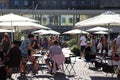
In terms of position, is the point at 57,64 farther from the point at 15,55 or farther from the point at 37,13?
the point at 37,13

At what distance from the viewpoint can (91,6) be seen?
109 metres

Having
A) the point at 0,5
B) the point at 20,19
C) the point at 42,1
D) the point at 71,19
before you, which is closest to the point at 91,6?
the point at 42,1

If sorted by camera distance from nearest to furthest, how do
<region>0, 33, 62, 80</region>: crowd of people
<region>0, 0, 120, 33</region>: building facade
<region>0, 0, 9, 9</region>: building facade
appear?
1. <region>0, 33, 62, 80</region>: crowd of people
2. <region>0, 0, 120, 33</region>: building facade
3. <region>0, 0, 9, 9</region>: building facade

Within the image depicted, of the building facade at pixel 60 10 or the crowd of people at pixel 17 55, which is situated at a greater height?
the crowd of people at pixel 17 55

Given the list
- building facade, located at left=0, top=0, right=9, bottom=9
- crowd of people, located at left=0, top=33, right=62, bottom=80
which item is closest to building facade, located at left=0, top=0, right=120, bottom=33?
building facade, located at left=0, top=0, right=9, bottom=9

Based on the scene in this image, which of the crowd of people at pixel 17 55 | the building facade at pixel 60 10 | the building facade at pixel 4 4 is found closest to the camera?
the crowd of people at pixel 17 55

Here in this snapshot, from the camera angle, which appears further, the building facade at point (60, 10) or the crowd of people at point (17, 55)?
the building facade at point (60, 10)

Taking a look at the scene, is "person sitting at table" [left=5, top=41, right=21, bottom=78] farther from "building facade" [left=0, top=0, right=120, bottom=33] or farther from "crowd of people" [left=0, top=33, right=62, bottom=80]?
"building facade" [left=0, top=0, right=120, bottom=33]

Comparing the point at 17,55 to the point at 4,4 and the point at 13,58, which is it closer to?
the point at 13,58

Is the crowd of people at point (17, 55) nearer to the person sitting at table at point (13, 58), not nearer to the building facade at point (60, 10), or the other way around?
the person sitting at table at point (13, 58)

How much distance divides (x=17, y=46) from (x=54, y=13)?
190 feet

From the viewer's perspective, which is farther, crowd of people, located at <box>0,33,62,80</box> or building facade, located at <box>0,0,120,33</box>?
building facade, located at <box>0,0,120,33</box>

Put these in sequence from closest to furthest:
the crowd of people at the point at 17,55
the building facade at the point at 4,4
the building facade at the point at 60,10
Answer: the crowd of people at the point at 17,55, the building facade at the point at 60,10, the building facade at the point at 4,4

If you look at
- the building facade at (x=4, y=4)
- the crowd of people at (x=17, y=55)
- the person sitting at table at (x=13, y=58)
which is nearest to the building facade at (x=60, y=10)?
the building facade at (x=4, y=4)
